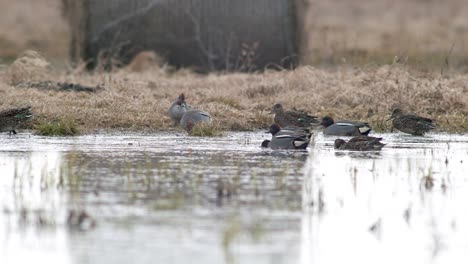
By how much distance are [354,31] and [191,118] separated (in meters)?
18.7

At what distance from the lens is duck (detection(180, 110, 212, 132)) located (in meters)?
14.7

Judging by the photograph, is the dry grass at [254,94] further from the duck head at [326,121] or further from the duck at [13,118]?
the duck head at [326,121]

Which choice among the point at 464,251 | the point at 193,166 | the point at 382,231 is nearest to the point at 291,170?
the point at 193,166

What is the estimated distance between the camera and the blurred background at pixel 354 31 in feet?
82.0

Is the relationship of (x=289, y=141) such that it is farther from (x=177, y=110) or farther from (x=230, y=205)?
(x=230, y=205)

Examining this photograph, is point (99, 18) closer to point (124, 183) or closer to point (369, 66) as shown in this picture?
point (369, 66)

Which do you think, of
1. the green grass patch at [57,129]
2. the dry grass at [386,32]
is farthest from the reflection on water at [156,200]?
the dry grass at [386,32]

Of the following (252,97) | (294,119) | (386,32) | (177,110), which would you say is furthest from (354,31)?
(177,110)

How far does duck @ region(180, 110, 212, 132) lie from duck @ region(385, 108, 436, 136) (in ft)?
8.79

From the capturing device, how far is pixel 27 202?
8.98 meters

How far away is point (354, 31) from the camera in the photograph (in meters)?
32.7

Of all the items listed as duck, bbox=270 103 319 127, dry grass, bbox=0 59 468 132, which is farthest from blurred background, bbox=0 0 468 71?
duck, bbox=270 103 319 127

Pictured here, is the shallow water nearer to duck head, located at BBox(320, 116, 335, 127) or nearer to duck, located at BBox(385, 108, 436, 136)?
duck, located at BBox(385, 108, 436, 136)

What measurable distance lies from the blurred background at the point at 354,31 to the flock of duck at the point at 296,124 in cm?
702
